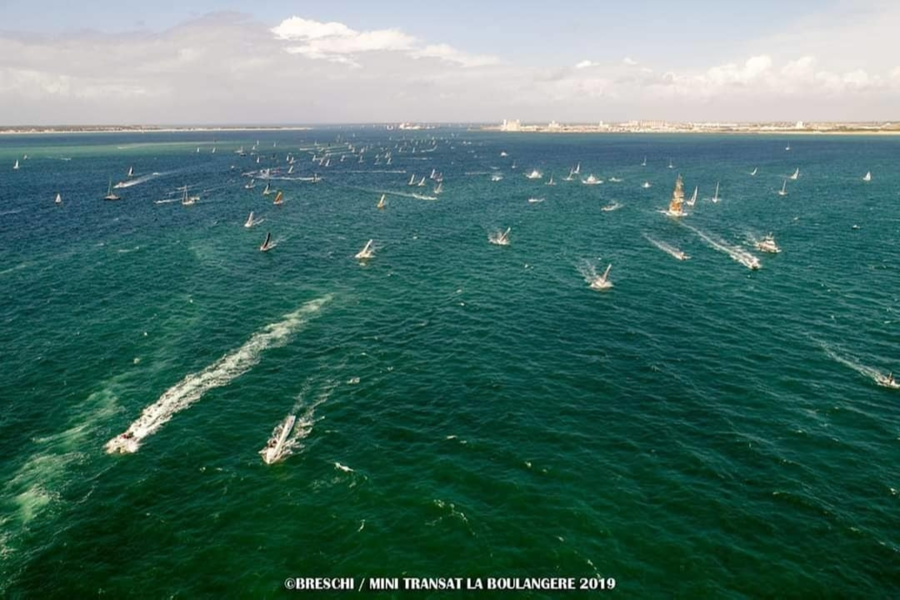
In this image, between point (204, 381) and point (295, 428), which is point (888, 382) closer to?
point (295, 428)

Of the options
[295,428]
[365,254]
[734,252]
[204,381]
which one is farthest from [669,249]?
[204,381]

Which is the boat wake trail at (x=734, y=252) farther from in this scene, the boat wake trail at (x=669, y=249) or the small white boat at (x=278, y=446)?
the small white boat at (x=278, y=446)

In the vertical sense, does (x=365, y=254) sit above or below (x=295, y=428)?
above

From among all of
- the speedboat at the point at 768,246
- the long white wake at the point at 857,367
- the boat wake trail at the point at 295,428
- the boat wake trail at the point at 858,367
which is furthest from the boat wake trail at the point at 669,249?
the boat wake trail at the point at 295,428

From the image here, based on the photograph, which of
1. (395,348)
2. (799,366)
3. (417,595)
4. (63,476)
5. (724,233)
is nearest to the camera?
(417,595)

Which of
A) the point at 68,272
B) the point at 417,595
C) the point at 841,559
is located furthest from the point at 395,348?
the point at 68,272

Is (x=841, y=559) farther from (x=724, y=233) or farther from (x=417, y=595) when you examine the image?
(x=724, y=233)

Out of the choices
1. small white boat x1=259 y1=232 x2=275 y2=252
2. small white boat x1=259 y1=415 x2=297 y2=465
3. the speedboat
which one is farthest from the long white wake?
small white boat x1=259 y1=232 x2=275 y2=252
